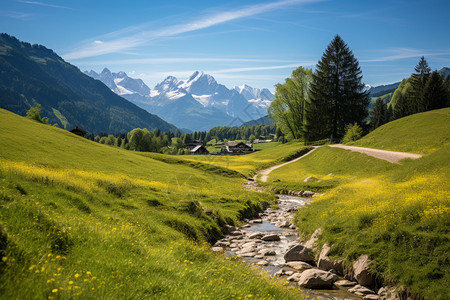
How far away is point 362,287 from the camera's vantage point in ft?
39.3

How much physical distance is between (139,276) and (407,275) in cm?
1025

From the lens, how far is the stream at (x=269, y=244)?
39.6 ft

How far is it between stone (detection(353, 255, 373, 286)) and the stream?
0.93 metres

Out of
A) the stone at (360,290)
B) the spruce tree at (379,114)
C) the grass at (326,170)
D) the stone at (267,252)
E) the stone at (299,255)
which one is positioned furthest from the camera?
the spruce tree at (379,114)

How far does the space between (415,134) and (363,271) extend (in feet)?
151

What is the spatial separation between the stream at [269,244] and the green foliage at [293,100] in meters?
65.2

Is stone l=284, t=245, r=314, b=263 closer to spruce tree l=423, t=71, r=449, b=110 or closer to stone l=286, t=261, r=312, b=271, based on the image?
stone l=286, t=261, r=312, b=271

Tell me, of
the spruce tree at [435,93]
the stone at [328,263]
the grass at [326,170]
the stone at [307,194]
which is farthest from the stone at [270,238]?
the spruce tree at [435,93]

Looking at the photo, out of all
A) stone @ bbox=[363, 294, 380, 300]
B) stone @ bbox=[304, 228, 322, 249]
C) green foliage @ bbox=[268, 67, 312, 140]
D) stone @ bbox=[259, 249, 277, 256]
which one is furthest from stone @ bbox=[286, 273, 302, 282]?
green foliage @ bbox=[268, 67, 312, 140]

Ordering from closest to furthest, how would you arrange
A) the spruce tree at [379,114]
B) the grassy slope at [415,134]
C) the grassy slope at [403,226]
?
the grassy slope at [403,226] → the grassy slope at [415,134] → the spruce tree at [379,114]

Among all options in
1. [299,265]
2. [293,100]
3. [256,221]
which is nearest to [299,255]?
[299,265]

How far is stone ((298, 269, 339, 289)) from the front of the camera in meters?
12.3

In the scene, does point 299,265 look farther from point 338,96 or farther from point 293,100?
point 293,100

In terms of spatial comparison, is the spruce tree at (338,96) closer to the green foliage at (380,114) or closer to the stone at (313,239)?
the green foliage at (380,114)
